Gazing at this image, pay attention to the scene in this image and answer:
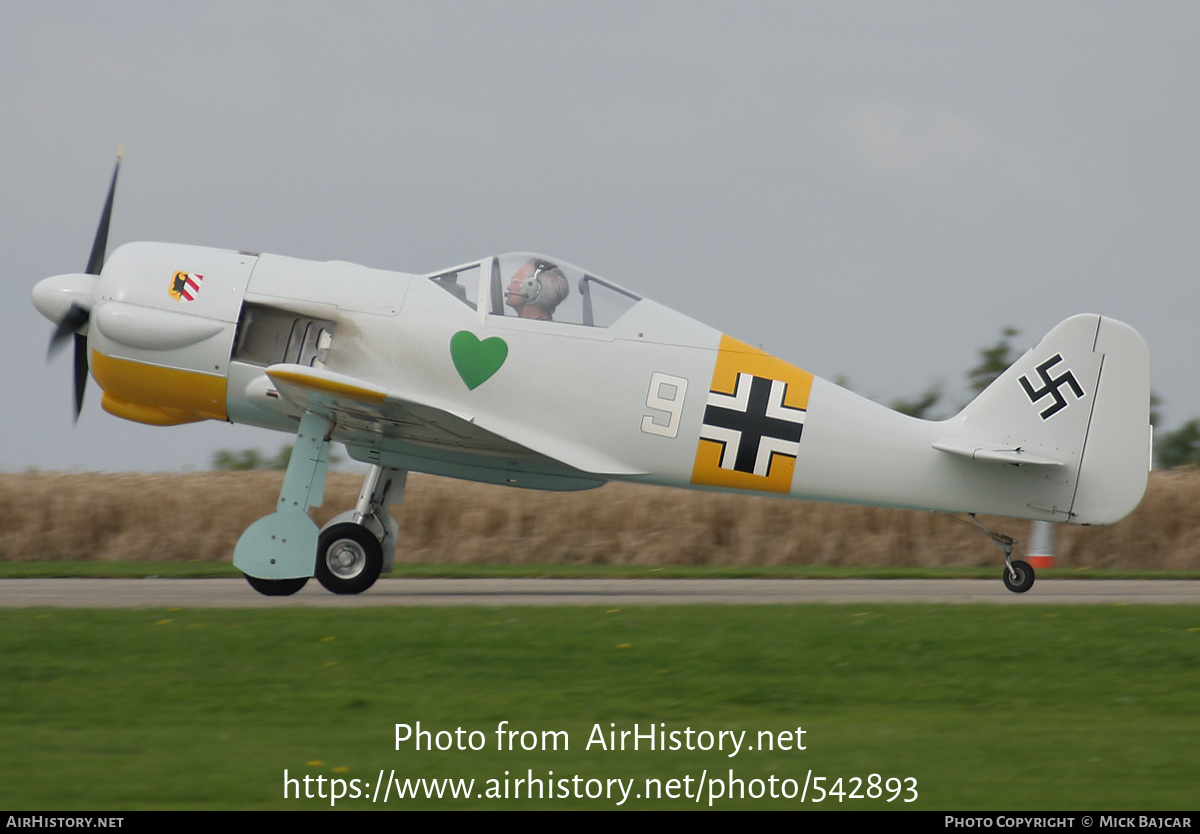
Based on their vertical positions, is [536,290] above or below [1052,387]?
below

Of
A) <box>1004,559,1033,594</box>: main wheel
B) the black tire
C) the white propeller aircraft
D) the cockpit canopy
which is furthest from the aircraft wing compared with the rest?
<box>1004,559,1033,594</box>: main wheel

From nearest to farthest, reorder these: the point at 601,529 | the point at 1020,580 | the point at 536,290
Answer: the point at 536,290
the point at 1020,580
the point at 601,529

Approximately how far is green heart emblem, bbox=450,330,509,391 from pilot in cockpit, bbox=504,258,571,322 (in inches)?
15.3

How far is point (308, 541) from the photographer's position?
1024 cm

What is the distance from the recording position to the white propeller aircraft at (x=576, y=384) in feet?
35.4

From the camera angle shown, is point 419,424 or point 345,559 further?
point 345,559

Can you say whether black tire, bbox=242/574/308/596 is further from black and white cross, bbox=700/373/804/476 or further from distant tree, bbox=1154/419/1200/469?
distant tree, bbox=1154/419/1200/469

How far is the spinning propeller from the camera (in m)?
11.0

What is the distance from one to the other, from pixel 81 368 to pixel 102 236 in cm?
134

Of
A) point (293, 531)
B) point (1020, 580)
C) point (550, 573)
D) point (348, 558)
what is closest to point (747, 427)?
point (1020, 580)

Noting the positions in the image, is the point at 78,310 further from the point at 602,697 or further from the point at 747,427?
the point at 602,697

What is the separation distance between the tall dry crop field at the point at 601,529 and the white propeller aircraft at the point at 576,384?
760 centimetres

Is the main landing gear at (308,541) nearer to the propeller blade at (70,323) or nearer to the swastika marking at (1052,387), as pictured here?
the propeller blade at (70,323)
